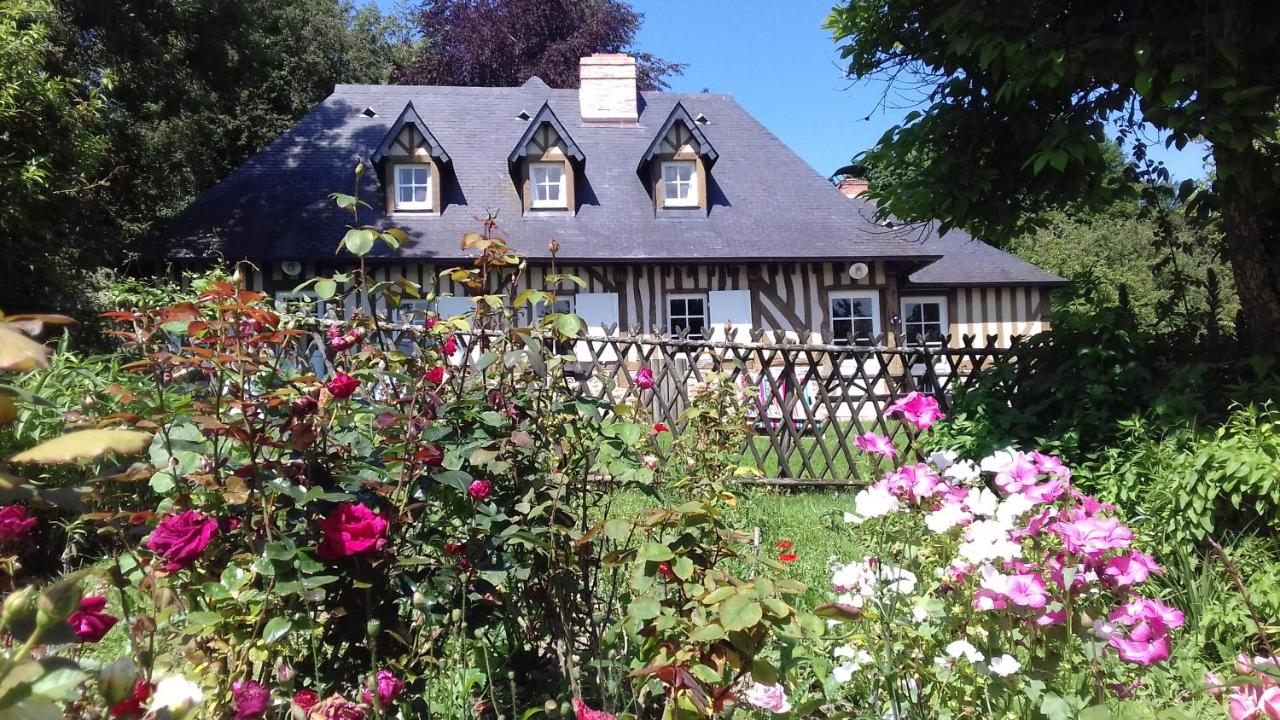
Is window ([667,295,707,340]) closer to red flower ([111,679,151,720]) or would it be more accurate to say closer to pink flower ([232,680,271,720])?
pink flower ([232,680,271,720])

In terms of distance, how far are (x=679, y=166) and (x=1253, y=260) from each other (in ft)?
36.1

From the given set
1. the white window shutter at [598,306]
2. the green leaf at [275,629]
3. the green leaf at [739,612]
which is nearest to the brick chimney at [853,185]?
the white window shutter at [598,306]

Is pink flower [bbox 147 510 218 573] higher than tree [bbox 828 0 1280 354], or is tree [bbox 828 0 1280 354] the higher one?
tree [bbox 828 0 1280 354]

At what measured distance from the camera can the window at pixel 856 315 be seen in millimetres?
14055

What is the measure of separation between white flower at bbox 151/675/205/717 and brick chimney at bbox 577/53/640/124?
15733 millimetres

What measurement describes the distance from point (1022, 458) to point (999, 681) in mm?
417

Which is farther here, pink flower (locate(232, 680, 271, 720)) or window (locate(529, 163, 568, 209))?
window (locate(529, 163, 568, 209))

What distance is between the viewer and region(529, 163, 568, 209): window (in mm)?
13930

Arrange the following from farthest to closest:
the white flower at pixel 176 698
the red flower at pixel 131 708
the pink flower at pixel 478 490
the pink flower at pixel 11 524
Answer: the pink flower at pixel 478 490
the pink flower at pixel 11 524
the red flower at pixel 131 708
the white flower at pixel 176 698

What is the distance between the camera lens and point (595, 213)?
14.0m

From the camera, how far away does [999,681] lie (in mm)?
1520

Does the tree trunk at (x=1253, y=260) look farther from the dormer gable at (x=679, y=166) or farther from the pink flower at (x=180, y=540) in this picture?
the dormer gable at (x=679, y=166)

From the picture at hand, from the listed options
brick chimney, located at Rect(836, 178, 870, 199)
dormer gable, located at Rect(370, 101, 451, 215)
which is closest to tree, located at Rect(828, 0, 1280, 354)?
dormer gable, located at Rect(370, 101, 451, 215)

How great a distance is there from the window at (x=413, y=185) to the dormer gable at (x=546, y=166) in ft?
4.67
